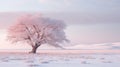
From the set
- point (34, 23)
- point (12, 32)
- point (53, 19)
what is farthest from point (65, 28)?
point (12, 32)

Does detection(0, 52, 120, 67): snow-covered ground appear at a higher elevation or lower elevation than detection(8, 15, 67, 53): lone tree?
lower

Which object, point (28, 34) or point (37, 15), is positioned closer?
point (28, 34)

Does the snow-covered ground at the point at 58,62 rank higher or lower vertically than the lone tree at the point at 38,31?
lower

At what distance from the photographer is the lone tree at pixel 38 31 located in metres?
36.1

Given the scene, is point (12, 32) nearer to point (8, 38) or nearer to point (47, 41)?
point (8, 38)

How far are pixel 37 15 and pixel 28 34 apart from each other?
145 inches

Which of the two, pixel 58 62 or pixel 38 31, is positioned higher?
pixel 38 31

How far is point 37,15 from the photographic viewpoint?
3909 cm

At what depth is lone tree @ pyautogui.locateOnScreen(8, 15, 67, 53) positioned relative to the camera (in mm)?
36125

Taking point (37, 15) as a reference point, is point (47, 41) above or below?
below

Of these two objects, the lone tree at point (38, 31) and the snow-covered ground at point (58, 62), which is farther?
the lone tree at point (38, 31)

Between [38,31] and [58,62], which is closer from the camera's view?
[58,62]

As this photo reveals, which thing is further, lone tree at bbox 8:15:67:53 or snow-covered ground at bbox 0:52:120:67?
lone tree at bbox 8:15:67:53

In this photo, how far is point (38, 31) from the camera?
36.3 metres
